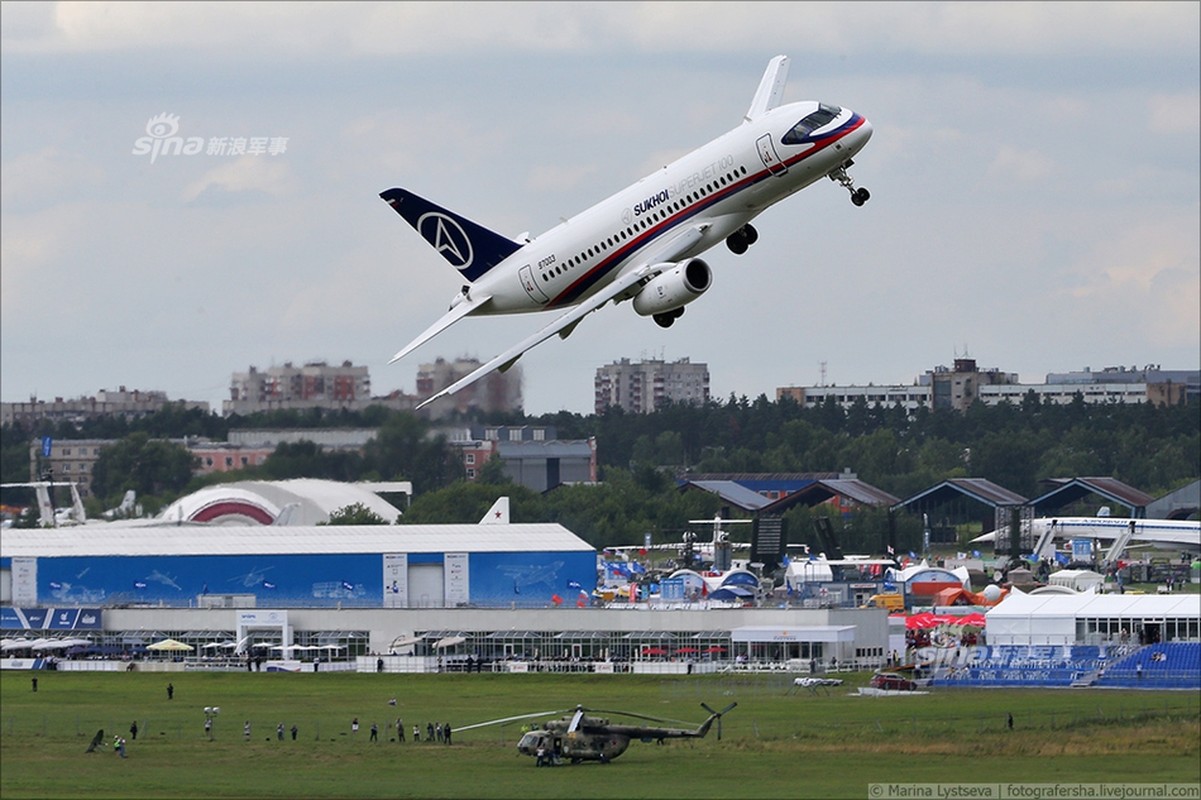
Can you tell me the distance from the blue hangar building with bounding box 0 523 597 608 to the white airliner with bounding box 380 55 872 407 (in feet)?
246

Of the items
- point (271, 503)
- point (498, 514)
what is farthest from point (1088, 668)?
point (271, 503)

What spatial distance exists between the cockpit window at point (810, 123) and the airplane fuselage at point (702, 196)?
12 centimetres

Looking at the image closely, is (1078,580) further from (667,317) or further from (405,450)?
(667,317)

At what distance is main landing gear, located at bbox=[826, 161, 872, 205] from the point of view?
201 ft

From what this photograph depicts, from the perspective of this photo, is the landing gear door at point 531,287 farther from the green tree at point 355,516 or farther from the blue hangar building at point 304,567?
the green tree at point 355,516

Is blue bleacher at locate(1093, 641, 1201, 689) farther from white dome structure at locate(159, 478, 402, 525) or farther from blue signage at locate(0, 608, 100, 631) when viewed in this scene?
blue signage at locate(0, 608, 100, 631)

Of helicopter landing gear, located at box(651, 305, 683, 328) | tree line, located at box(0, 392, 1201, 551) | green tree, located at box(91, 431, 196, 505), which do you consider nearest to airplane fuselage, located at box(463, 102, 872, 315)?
helicopter landing gear, located at box(651, 305, 683, 328)

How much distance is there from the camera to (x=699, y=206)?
2515 inches

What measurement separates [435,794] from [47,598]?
72.0 m

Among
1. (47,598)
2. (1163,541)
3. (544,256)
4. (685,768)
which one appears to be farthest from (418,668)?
(1163,541)

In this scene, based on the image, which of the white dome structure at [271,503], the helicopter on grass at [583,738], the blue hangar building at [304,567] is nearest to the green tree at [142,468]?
the white dome structure at [271,503]

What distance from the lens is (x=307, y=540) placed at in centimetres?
14488

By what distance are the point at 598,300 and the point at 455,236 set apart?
9.31m

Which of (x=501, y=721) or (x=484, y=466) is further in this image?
(x=484, y=466)
